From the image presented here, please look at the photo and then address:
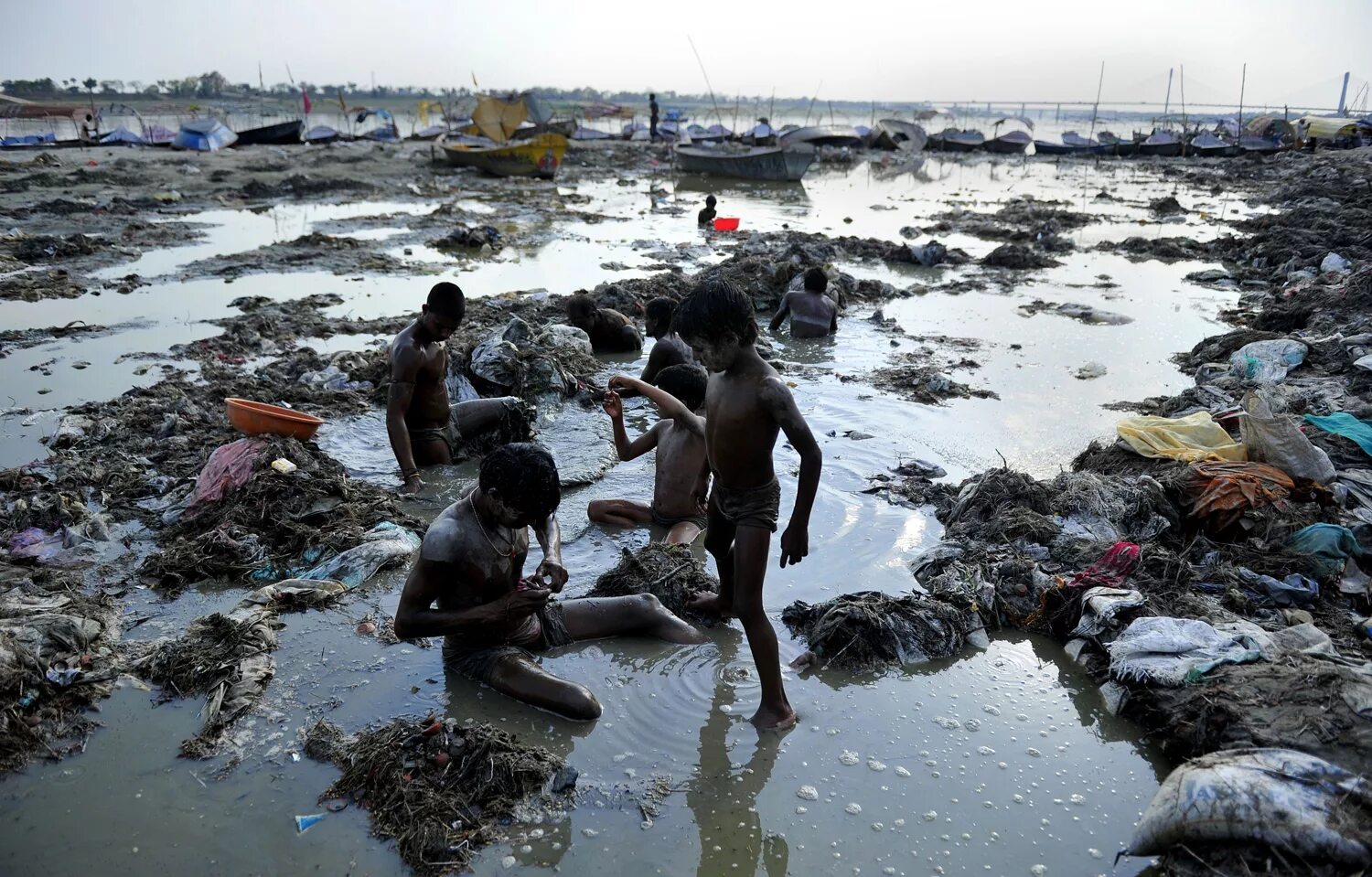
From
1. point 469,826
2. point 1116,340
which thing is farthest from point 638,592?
point 1116,340

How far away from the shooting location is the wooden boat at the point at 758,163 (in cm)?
2548

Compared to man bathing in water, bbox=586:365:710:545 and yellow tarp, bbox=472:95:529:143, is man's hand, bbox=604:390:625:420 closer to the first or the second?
man bathing in water, bbox=586:365:710:545

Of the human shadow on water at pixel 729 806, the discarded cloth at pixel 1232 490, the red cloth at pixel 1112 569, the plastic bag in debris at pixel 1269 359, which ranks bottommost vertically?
the human shadow on water at pixel 729 806

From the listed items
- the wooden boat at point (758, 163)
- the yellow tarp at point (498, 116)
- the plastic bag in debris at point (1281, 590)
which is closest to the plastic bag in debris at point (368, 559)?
the plastic bag in debris at point (1281, 590)

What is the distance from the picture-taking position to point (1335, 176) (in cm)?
2275

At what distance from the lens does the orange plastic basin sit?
18.2ft

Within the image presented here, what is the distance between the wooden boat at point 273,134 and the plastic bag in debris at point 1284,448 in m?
35.3

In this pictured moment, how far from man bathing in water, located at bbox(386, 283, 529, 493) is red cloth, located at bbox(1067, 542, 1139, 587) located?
12.6 feet

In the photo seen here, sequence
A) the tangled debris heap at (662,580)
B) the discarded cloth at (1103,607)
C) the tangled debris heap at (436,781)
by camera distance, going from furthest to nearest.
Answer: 1. the tangled debris heap at (662,580)
2. the discarded cloth at (1103,607)
3. the tangled debris heap at (436,781)

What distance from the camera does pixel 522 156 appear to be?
2508 centimetres

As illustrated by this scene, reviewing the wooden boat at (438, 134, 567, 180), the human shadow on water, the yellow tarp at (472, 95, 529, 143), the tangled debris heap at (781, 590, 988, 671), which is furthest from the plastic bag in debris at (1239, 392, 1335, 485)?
the yellow tarp at (472, 95, 529, 143)

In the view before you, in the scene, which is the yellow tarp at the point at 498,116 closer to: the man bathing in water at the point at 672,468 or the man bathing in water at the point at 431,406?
the man bathing in water at the point at 431,406

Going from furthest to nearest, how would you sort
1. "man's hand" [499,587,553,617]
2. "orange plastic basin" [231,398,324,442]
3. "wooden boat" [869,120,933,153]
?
"wooden boat" [869,120,933,153] < "orange plastic basin" [231,398,324,442] < "man's hand" [499,587,553,617]

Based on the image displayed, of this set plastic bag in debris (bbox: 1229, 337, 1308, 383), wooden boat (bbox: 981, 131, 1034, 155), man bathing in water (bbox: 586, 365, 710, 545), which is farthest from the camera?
wooden boat (bbox: 981, 131, 1034, 155)
